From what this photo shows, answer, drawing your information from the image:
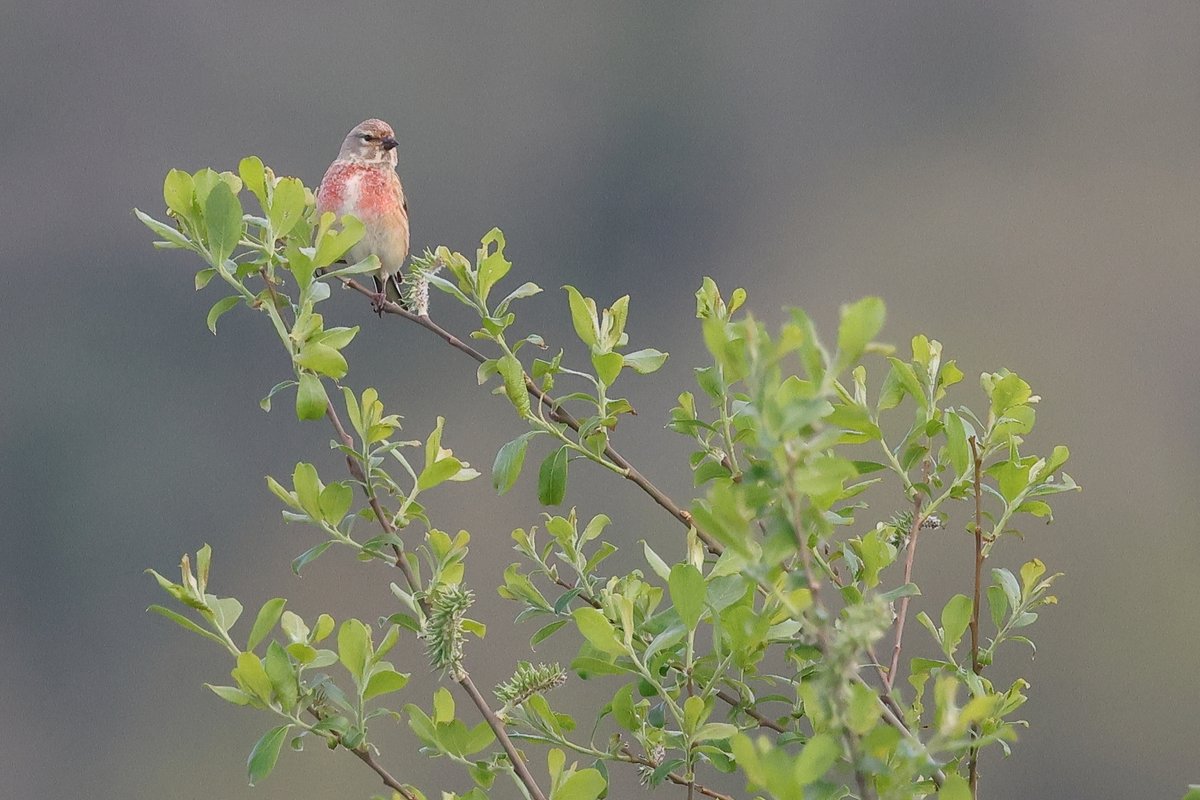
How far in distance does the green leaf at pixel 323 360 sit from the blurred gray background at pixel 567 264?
12.7m

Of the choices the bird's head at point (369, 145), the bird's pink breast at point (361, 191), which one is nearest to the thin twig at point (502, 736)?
the bird's pink breast at point (361, 191)

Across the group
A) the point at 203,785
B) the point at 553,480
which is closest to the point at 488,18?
the point at 203,785

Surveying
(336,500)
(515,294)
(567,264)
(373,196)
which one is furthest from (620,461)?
(567,264)

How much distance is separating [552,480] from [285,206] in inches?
15.0

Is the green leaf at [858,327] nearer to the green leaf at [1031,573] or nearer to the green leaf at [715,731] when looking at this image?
the green leaf at [715,731]

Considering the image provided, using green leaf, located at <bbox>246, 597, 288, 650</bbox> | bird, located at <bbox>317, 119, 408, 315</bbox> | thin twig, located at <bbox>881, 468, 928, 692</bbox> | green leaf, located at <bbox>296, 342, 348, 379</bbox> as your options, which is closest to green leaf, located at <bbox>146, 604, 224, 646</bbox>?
green leaf, located at <bbox>246, 597, 288, 650</bbox>

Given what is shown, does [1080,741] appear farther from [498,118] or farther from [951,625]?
[951,625]

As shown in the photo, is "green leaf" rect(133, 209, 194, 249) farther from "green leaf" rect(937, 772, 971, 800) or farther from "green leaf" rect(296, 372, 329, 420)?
"green leaf" rect(937, 772, 971, 800)

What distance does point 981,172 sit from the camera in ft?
74.8

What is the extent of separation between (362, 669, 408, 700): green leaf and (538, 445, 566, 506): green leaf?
0.30 m

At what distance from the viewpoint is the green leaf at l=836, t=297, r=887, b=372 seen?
851 millimetres

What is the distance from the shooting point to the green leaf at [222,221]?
53.0 inches

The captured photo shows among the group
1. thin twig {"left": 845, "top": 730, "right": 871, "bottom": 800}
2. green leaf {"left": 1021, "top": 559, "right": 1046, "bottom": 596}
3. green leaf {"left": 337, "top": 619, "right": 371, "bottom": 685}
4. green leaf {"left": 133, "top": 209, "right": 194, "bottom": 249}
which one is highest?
green leaf {"left": 133, "top": 209, "right": 194, "bottom": 249}

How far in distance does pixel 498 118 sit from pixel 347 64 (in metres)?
2.73
